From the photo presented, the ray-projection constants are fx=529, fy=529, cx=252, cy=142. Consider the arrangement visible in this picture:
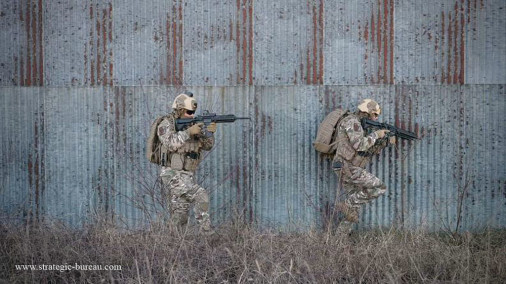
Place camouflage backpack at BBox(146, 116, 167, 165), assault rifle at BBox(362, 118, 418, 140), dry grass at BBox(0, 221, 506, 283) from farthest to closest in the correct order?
assault rifle at BBox(362, 118, 418, 140), camouflage backpack at BBox(146, 116, 167, 165), dry grass at BBox(0, 221, 506, 283)

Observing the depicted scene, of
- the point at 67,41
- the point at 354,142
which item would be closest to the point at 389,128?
the point at 354,142

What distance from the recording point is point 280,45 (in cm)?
646

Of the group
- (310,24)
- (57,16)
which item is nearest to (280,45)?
(310,24)

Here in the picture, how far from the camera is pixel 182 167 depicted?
231 inches

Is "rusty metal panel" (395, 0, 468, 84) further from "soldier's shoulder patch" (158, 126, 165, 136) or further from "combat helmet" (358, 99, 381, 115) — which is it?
"soldier's shoulder patch" (158, 126, 165, 136)

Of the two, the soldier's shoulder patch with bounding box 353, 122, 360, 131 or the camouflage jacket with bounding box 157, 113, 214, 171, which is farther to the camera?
the soldier's shoulder patch with bounding box 353, 122, 360, 131

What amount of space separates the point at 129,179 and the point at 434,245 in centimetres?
358

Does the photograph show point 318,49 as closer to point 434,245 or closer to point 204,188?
point 204,188

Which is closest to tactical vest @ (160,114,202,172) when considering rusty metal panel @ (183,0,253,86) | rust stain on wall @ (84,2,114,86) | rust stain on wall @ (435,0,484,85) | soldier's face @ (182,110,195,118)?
soldier's face @ (182,110,195,118)

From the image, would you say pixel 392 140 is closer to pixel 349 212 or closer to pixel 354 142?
pixel 354 142

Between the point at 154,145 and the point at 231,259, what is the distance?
6.12ft

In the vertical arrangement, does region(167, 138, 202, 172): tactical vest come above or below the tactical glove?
below

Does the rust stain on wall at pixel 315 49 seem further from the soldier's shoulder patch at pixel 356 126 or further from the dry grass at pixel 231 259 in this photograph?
the dry grass at pixel 231 259

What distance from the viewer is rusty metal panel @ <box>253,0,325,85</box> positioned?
21.1 feet
